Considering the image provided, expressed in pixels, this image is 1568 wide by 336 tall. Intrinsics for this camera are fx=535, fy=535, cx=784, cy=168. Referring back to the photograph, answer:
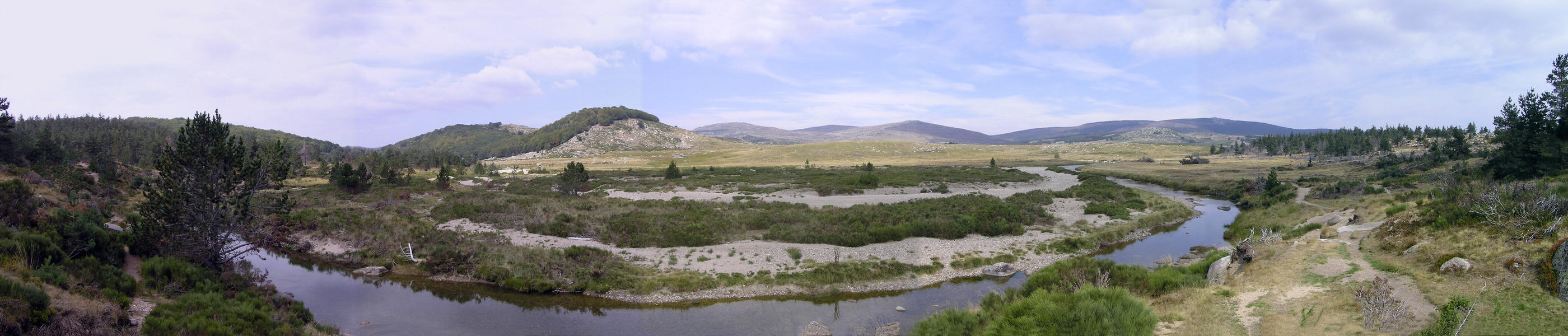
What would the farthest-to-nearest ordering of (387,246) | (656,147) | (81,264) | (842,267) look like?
(656,147)
(387,246)
(842,267)
(81,264)

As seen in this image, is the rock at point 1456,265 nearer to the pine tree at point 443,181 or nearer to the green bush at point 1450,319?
the green bush at point 1450,319

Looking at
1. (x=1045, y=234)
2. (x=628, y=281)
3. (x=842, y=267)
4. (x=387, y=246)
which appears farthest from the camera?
(x=1045, y=234)

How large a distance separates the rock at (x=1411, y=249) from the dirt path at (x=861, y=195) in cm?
2425

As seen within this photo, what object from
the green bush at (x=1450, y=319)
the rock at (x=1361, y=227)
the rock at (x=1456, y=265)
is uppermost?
the rock at (x=1456, y=265)

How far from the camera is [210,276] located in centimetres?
1259

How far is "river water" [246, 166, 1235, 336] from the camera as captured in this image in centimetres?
1390

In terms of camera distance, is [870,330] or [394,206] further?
[394,206]

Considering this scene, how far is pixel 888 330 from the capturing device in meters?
13.2

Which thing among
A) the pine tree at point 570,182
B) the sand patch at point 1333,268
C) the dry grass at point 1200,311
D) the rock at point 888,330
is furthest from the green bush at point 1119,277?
the pine tree at point 570,182

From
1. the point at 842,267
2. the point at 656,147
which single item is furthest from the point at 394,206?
the point at 656,147

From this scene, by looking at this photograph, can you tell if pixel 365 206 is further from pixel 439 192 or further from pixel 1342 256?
pixel 1342 256

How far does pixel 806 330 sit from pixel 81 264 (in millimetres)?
15198

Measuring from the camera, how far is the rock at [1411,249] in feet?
38.1

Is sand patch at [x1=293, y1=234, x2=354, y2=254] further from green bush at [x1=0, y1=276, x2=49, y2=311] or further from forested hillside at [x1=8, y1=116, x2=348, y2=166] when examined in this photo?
green bush at [x1=0, y1=276, x2=49, y2=311]
